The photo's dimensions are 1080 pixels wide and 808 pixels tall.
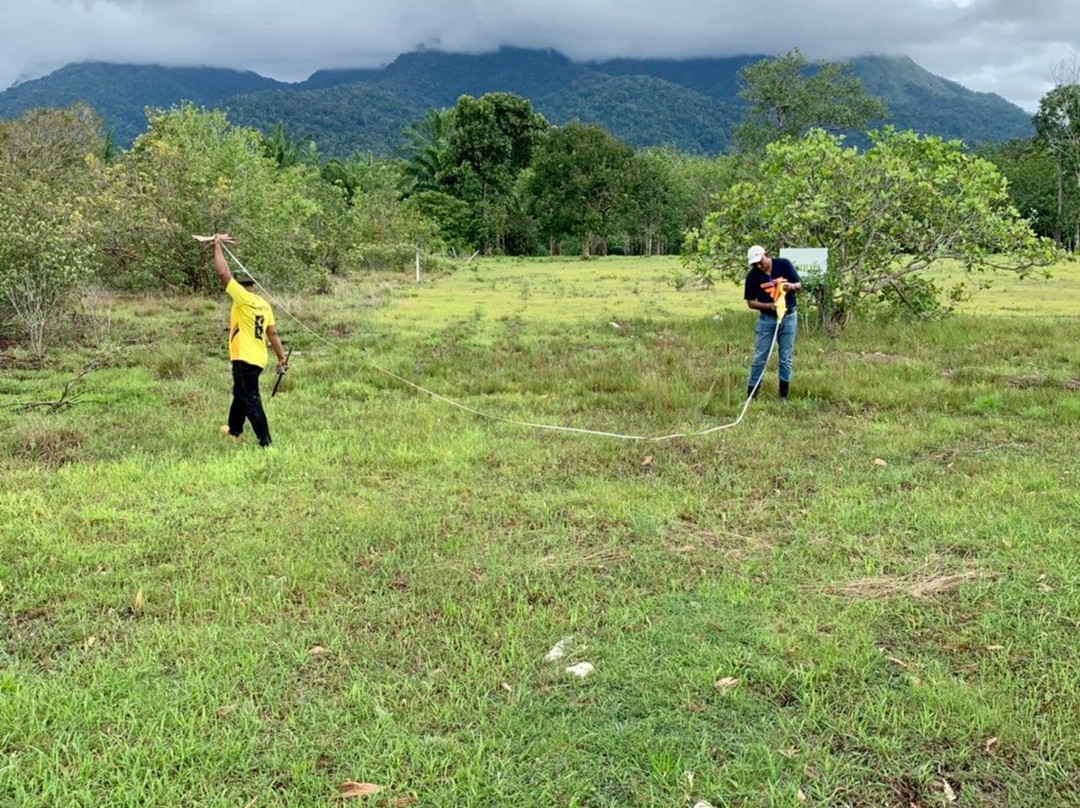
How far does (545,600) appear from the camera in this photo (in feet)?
14.4

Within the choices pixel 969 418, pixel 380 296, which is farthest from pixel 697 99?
pixel 969 418

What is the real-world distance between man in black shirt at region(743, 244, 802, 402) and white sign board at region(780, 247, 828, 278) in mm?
3902

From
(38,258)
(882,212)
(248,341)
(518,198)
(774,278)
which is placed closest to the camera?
(248,341)

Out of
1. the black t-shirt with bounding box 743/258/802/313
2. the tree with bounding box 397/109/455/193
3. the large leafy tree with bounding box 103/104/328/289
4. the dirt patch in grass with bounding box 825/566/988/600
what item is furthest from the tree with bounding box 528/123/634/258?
the dirt patch in grass with bounding box 825/566/988/600

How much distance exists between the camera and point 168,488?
6.17m

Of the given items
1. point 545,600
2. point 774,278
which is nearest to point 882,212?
point 774,278

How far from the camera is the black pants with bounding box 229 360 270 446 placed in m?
7.20

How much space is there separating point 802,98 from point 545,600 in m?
52.4

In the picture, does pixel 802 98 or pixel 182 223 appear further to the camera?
pixel 802 98

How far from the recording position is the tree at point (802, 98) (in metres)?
49.2

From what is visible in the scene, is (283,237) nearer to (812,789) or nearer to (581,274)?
(581,274)

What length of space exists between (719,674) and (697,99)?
7911 inches

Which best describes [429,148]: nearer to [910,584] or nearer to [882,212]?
[882,212]

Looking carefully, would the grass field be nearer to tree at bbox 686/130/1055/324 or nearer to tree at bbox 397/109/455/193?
tree at bbox 686/130/1055/324
